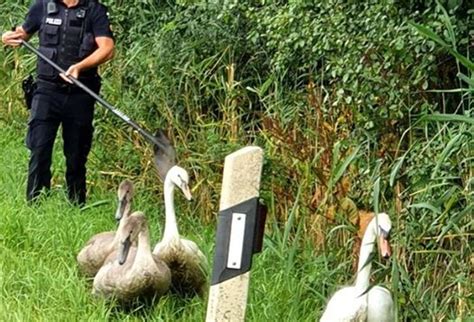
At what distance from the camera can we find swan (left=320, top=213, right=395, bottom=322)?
466 cm

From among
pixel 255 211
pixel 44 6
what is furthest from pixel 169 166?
pixel 255 211

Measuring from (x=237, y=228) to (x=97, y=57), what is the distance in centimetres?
405

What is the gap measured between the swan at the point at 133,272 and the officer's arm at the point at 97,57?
2043mm

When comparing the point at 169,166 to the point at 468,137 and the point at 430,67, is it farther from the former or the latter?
the point at 468,137

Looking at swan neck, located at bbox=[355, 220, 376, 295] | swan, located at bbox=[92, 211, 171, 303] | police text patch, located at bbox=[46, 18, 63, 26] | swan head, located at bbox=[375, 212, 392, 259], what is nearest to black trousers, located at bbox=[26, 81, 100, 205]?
police text patch, located at bbox=[46, 18, 63, 26]

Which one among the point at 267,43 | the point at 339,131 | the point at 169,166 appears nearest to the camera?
the point at 339,131

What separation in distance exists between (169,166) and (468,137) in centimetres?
255

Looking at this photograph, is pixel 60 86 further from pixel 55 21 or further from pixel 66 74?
pixel 55 21

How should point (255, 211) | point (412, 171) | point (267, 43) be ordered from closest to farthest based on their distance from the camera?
point (255, 211) < point (412, 171) < point (267, 43)

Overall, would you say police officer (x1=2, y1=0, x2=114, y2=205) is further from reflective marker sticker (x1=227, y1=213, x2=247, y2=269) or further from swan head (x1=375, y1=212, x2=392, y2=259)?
reflective marker sticker (x1=227, y1=213, x2=247, y2=269)

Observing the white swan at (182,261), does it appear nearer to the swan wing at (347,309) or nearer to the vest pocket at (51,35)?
the swan wing at (347,309)

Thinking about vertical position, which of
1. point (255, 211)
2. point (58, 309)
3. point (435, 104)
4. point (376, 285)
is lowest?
point (58, 309)

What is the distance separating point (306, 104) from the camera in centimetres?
709

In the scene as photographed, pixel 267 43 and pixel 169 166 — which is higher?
pixel 267 43
